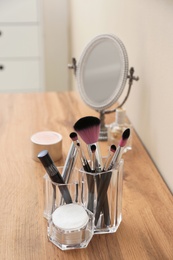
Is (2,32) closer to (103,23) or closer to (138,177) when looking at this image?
(103,23)

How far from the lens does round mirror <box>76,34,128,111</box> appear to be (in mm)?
Answer: 1041

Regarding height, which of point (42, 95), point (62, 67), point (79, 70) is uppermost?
point (79, 70)

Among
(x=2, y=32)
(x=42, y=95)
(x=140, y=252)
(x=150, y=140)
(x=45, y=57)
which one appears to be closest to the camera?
(x=140, y=252)

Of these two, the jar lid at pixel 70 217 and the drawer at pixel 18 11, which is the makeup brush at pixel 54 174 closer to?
the jar lid at pixel 70 217

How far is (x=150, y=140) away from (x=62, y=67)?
1.67 meters

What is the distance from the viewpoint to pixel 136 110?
1160mm

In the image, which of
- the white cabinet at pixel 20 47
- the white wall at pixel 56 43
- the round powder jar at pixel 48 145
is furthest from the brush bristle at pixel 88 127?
the white wall at pixel 56 43

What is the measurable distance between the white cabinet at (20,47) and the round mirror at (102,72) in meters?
1.23

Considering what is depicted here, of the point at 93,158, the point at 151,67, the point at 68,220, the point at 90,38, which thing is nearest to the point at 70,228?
the point at 68,220

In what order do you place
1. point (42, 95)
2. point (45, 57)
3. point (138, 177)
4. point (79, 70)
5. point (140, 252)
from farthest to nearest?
point (45, 57) < point (42, 95) < point (79, 70) < point (138, 177) < point (140, 252)

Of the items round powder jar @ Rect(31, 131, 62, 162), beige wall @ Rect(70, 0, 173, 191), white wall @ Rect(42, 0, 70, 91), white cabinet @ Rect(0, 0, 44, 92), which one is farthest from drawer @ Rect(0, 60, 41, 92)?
round powder jar @ Rect(31, 131, 62, 162)

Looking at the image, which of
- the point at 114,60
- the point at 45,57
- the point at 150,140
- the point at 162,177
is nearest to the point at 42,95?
the point at 114,60

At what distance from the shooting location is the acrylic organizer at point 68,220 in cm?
68

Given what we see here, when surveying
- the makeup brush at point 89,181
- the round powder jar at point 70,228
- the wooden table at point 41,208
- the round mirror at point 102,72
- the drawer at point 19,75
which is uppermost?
the round mirror at point 102,72
